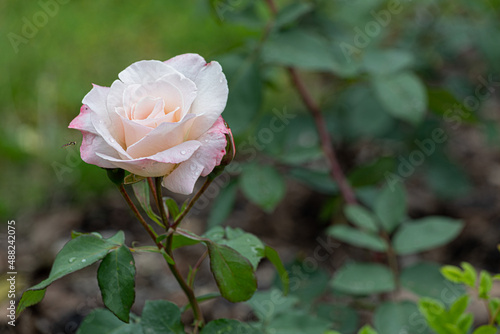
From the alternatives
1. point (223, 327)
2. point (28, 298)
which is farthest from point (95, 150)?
point (223, 327)

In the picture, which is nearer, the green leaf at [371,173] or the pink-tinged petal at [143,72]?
the pink-tinged petal at [143,72]

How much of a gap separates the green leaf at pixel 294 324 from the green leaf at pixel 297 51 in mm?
699

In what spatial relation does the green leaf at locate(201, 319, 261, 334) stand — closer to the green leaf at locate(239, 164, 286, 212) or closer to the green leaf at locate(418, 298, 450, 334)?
the green leaf at locate(418, 298, 450, 334)

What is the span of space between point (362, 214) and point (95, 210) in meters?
1.16

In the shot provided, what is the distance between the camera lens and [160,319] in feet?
2.69

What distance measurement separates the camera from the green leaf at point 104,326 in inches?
32.7

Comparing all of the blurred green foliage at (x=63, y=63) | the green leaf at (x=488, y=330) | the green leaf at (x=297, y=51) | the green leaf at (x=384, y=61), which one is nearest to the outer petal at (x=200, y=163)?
the green leaf at (x=488, y=330)

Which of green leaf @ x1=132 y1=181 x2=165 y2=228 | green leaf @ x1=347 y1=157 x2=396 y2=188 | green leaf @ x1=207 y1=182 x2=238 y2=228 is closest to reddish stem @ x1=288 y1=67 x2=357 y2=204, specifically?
green leaf @ x1=347 y1=157 x2=396 y2=188

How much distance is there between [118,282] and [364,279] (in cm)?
73

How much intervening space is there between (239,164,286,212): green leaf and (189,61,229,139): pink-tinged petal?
2.42 ft

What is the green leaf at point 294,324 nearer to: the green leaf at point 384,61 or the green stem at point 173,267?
the green stem at point 173,267

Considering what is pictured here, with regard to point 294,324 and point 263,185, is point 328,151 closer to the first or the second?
point 263,185

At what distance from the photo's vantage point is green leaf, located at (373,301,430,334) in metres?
1.20

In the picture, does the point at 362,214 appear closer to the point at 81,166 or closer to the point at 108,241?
the point at 108,241
